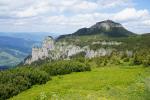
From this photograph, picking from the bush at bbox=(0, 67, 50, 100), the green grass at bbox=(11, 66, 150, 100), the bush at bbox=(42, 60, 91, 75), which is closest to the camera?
the green grass at bbox=(11, 66, 150, 100)

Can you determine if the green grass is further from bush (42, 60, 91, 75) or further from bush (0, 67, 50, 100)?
bush (42, 60, 91, 75)

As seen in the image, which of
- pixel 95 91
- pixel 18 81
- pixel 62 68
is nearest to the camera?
pixel 95 91

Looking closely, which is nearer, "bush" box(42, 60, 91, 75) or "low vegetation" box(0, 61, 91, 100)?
"low vegetation" box(0, 61, 91, 100)

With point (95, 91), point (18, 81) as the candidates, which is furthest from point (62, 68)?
point (95, 91)

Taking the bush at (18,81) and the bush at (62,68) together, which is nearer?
the bush at (18,81)

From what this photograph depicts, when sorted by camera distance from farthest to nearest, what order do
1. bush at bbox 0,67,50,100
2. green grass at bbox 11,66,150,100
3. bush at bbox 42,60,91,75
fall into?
1. bush at bbox 42,60,91,75
2. bush at bbox 0,67,50,100
3. green grass at bbox 11,66,150,100

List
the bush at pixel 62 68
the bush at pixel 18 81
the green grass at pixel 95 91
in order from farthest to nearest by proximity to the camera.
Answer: the bush at pixel 62 68
the bush at pixel 18 81
the green grass at pixel 95 91

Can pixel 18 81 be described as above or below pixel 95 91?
above

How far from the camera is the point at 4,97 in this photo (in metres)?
30.9

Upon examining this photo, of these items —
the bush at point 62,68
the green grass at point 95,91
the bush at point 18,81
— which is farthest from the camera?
the bush at point 62,68

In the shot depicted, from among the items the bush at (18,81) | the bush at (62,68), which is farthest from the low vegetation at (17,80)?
the bush at (62,68)

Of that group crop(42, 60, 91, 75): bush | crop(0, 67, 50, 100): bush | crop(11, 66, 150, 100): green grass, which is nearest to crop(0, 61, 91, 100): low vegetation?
crop(0, 67, 50, 100): bush

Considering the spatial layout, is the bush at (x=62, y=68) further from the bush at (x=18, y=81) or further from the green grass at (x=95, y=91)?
the green grass at (x=95, y=91)

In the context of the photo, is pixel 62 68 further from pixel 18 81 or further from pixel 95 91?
pixel 95 91
